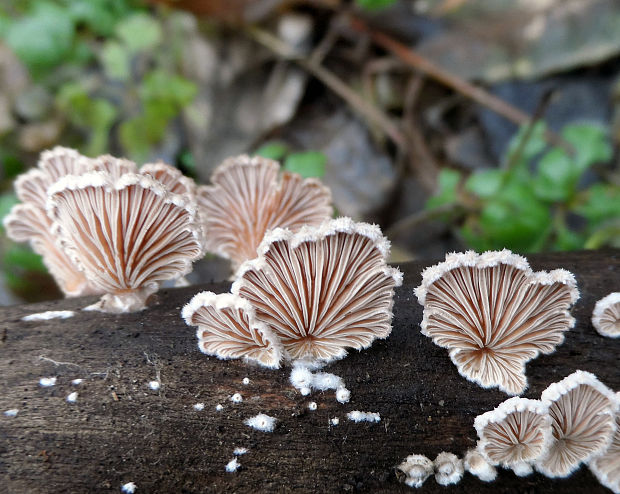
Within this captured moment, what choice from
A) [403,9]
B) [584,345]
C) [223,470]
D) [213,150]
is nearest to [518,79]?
[403,9]

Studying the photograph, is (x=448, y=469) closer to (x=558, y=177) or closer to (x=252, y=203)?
(x=252, y=203)

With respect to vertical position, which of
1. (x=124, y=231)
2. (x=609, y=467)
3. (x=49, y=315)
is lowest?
(x=609, y=467)

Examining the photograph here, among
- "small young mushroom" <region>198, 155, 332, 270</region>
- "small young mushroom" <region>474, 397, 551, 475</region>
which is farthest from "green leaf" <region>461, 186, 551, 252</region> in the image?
"small young mushroom" <region>474, 397, 551, 475</region>

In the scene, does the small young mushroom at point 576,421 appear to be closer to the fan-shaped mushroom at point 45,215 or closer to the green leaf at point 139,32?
the fan-shaped mushroom at point 45,215

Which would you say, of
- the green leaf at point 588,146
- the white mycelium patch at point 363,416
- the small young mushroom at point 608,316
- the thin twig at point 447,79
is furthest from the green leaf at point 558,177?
the white mycelium patch at point 363,416

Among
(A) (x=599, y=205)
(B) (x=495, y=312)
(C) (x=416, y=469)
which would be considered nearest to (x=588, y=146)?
(A) (x=599, y=205)

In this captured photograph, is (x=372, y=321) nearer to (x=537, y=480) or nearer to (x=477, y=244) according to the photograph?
(x=537, y=480)
